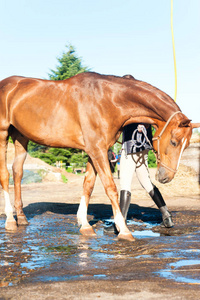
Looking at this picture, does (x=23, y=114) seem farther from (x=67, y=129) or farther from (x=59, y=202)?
(x=59, y=202)

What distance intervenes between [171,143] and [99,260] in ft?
6.09

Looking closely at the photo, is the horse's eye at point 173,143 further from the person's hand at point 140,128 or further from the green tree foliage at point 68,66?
the green tree foliage at point 68,66

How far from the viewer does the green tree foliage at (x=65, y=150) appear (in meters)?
30.4

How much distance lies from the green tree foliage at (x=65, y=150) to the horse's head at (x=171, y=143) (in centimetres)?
2452

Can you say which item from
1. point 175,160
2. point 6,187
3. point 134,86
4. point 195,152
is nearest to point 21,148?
point 6,187

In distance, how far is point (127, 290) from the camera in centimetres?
291

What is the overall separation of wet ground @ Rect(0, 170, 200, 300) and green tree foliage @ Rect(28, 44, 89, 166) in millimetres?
23090

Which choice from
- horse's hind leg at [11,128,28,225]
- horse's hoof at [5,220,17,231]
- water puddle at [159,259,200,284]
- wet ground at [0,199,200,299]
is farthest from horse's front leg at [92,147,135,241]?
horse's hind leg at [11,128,28,225]

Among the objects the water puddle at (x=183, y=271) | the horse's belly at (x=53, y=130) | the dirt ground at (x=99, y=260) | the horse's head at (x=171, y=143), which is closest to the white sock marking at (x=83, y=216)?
the dirt ground at (x=99, y=260)

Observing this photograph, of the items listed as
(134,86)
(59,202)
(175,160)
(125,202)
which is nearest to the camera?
(175,160)

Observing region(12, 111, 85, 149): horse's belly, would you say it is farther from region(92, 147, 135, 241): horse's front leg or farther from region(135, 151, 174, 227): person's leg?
region(135, 151, 174, 227): person's leg

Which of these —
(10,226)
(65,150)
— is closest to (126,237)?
(10,226)

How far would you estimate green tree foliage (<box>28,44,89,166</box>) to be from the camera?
3036 cm

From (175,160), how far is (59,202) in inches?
211
